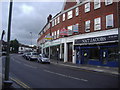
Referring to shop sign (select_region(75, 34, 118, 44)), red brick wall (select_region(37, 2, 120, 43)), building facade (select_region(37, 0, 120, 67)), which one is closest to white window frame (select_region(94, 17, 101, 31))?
building facade (select_region(37, 0, 120, 67))

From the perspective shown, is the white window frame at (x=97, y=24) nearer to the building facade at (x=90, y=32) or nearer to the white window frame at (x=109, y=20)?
the building facade at (x=90, y=32)

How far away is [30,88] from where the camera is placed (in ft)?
23.6

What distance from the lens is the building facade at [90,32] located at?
18.0 meters

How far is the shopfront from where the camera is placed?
17602 millimetres

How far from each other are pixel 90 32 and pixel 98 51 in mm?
3227

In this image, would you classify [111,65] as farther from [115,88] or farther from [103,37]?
[115,88]

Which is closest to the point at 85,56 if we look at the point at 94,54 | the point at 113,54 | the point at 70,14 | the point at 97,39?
the point at 94,54

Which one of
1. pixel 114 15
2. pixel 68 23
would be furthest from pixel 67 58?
pixel 114 15

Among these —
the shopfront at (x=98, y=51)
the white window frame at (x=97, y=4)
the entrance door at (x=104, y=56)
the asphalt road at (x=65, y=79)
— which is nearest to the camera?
the asphalt road at (x=65, y=79)

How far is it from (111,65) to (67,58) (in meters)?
10.4

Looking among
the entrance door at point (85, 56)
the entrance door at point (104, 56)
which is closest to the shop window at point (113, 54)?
the entrance door at point (104, 56)

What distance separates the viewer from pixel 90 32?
21.1 metres

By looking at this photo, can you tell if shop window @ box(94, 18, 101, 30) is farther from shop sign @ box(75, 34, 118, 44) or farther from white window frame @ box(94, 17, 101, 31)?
shop sign @ box(75, 34, 118, 44)

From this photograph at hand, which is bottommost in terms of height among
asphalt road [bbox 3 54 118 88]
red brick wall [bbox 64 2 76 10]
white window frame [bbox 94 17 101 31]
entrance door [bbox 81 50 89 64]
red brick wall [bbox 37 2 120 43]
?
asphalt road [bbox 3 54 118 88]
